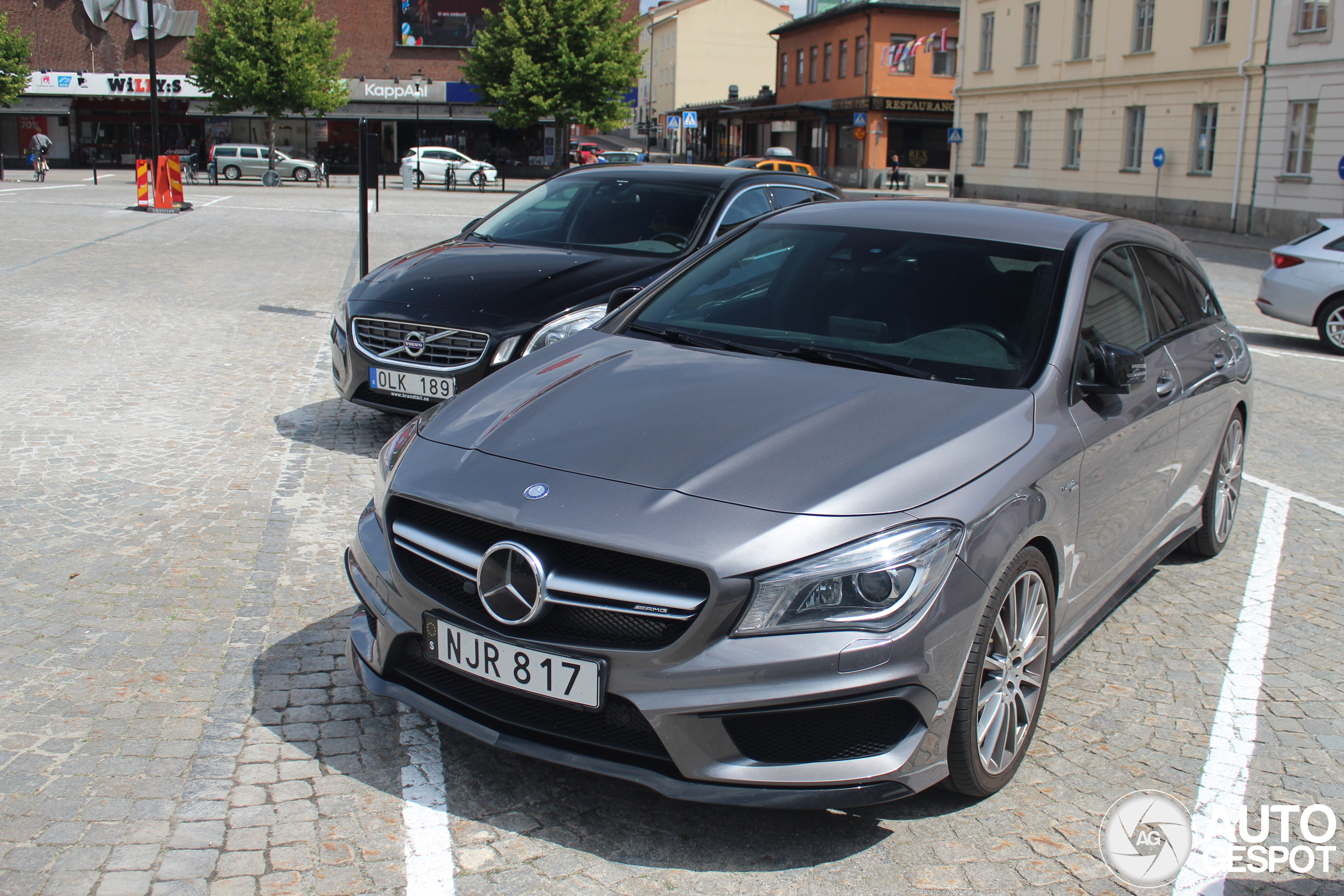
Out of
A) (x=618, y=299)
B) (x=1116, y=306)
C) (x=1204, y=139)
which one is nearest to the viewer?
(x=1116, y=306)

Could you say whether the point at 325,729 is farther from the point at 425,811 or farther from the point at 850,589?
the point at 850,589

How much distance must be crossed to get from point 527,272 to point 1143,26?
33865 mm

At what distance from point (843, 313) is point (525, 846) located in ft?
6.77

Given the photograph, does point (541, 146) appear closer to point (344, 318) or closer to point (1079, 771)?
point (344, 318)

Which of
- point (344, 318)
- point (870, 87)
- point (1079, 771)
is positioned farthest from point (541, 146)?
point (1079, 771)

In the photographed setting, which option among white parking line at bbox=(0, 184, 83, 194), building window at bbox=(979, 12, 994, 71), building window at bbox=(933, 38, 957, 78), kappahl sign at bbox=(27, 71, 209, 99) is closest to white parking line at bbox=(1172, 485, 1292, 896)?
white parking line at bbox=(0, 184, 83, 194)

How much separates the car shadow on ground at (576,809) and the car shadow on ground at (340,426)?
3285mm

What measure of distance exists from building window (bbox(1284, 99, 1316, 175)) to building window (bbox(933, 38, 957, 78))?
3158cm

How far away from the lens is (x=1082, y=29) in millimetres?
38312

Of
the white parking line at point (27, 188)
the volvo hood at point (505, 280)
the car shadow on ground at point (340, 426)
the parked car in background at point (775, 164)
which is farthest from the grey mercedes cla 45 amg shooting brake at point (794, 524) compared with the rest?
the white parking line at point (27, 188)

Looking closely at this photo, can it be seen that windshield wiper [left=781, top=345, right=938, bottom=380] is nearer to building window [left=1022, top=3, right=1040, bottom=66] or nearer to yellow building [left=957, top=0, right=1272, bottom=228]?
yellow building [left=957, top=0, right=1272, bottom=228]

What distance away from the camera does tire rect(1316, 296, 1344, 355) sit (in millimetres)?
12398

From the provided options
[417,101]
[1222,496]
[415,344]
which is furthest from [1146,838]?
[417,101]

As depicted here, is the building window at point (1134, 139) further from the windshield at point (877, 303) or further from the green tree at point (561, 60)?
the windshield at point (877, 303)
